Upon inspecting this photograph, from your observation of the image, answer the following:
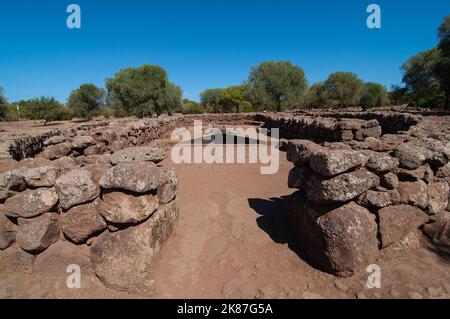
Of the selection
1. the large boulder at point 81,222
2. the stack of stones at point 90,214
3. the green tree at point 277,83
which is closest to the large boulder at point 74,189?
the stack of stones at point 90,214

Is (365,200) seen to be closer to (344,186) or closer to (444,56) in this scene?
(344,186)

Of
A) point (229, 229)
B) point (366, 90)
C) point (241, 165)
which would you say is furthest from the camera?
point (366, 90)

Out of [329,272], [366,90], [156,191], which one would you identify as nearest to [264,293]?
[329,272]

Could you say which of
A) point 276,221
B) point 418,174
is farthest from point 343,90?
point 276,221

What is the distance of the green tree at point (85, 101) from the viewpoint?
38562mm

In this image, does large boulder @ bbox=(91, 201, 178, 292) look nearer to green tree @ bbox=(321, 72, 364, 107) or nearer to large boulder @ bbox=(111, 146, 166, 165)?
large boulder @ bbox=(111, 146, 166, 165)

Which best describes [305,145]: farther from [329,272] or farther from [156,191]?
[156,191]

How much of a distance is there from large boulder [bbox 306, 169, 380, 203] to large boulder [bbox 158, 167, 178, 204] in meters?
2.27

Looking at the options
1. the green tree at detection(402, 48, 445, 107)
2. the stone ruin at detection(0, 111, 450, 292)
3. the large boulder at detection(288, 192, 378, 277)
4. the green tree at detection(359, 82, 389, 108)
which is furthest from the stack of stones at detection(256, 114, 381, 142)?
the green tree at detection(359, 82, 389, 108)

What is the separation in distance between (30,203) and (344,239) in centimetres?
411
